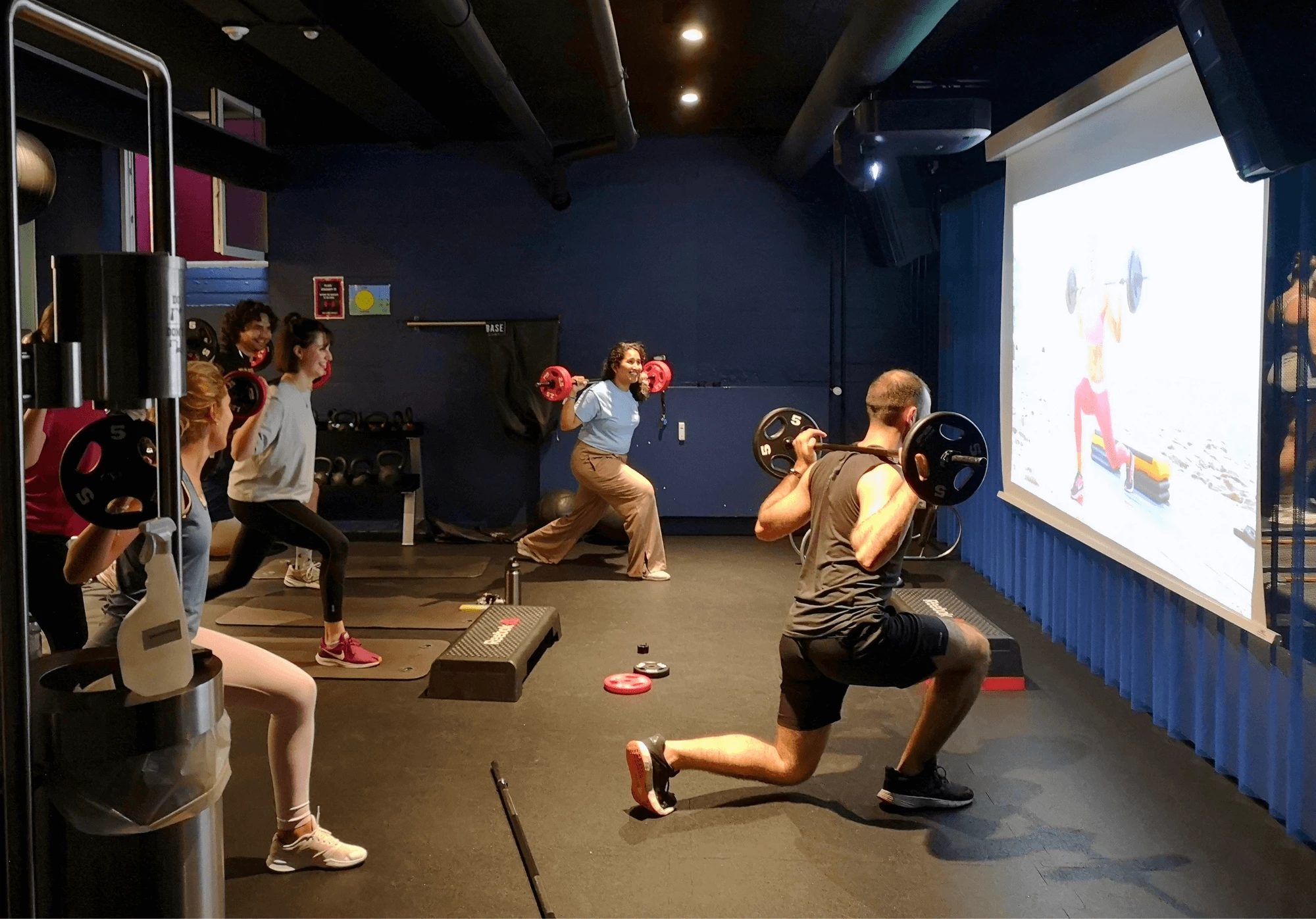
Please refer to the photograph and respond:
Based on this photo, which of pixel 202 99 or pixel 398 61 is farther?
pixel 202 99

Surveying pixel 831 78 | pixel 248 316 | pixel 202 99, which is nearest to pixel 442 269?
pixel 202 99

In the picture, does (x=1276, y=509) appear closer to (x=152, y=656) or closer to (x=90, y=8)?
(x=152, y=656)

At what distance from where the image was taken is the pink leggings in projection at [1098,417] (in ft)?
14.3

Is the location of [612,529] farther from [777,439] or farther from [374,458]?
[777,439]

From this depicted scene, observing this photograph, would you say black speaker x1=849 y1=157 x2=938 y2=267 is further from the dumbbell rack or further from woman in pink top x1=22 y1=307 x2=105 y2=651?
woman in pink top x1=22 y1=307 x2=105 y2=651

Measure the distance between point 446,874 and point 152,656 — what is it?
6.03 feet

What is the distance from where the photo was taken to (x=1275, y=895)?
2.79 metres

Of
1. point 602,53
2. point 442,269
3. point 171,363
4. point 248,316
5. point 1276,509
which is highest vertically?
point 602,53

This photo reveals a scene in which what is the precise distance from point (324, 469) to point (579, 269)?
242cm

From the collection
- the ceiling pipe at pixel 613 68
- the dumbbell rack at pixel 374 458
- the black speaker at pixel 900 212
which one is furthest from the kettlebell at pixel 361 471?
the black speaker at pixel 900 212

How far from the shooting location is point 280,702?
9.12 feet

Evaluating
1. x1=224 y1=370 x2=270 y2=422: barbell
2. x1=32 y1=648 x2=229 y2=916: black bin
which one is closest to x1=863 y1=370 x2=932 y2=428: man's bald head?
x1=224 y1=370 x2=270 y2=422: barbell

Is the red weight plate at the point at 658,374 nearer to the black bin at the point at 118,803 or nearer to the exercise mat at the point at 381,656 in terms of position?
→ the exercise mat at the point at 381,656

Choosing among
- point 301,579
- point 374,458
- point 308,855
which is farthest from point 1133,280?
point 374,458
